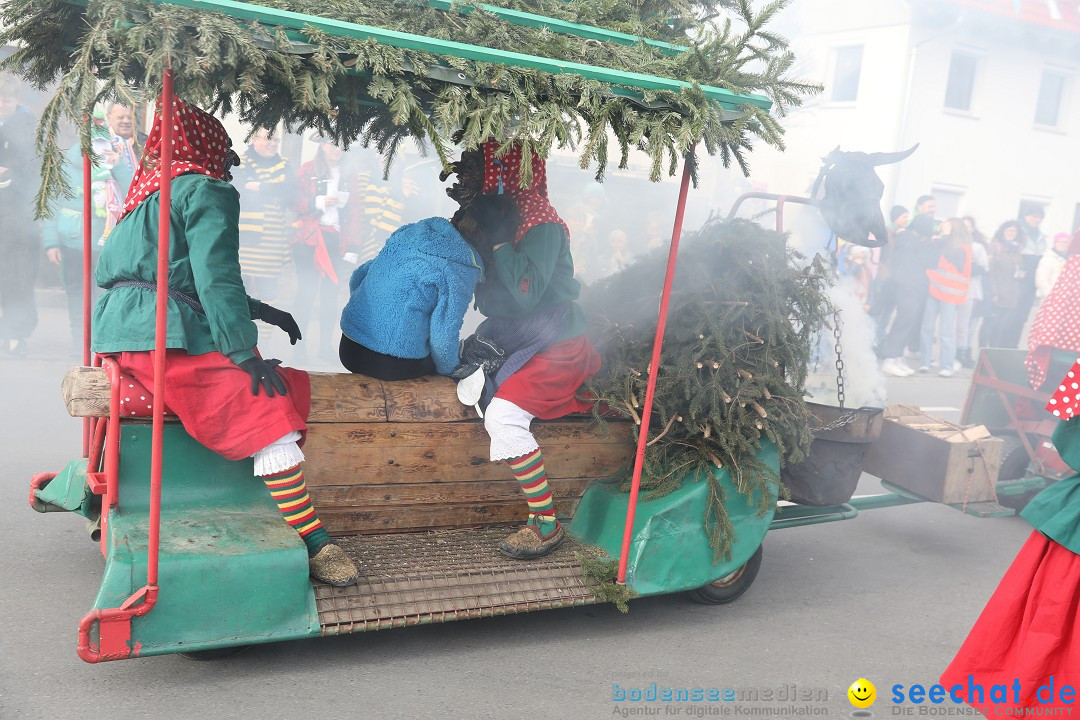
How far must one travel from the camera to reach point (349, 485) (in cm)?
375

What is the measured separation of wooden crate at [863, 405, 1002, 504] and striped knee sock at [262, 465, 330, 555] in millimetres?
3320

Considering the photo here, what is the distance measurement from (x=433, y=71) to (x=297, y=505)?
166cm

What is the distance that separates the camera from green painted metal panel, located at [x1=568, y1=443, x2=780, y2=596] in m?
3.85

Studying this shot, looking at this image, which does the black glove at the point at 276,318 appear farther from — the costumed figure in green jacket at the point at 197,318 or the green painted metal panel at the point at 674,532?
the green painted metal panel at the point at 674,532

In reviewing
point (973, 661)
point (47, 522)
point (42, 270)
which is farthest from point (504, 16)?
point (42, 270)

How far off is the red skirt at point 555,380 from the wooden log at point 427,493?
0.40m

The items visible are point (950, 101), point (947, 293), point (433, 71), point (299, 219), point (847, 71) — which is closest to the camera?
point (433, 71)

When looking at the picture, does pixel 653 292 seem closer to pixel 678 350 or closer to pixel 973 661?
pixel 678 350

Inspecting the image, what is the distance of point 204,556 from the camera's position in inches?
119

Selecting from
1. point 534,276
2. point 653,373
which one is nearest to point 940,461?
point 653,373

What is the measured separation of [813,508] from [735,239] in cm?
150

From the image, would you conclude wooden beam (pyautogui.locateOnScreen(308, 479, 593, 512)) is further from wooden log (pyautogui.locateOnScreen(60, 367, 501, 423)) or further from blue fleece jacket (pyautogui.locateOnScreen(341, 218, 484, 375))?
blue fleece jacket (pyautogui.locateOnScreen(341, 218, 484, 375))

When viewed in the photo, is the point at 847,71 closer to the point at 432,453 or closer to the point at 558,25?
the point at 558,25

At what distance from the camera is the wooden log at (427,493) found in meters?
3.73
